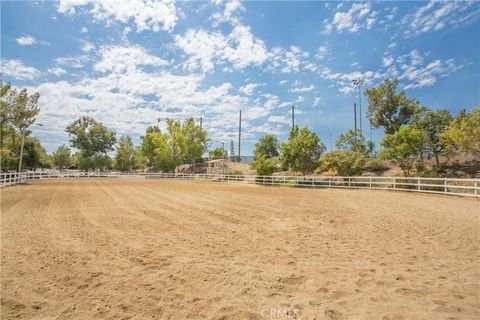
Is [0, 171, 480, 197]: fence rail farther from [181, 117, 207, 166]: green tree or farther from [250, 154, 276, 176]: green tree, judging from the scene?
[181, 117, 207, 166]: green tree

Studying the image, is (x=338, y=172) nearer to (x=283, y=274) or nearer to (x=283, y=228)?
(x=283, y=228)

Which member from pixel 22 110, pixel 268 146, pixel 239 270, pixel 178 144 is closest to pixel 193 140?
pixel 178 144

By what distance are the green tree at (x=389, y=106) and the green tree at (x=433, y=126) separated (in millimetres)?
5011

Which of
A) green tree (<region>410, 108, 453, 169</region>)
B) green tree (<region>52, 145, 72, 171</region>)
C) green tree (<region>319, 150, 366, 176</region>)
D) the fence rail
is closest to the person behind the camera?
the fence rail

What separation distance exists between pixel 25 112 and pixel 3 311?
1467 inches

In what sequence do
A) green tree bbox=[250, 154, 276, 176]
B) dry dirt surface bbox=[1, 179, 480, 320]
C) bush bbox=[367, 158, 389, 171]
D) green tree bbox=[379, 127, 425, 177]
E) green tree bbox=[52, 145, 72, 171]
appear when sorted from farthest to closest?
green tree bbox=[52, 145, 72, 171] < bush bbox=[367, 158, 389, 171] < green tree bbox=[250, 154, 276, 176] < green tree bbox=[379, 127, 425, 177] < dry dirt surface bbox=[1, 179, 480, 320]

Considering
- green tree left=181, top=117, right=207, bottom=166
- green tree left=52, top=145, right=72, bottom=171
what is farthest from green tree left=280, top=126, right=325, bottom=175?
green tree left=52, top=145, right=72, bottom=171

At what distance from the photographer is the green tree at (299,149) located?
1300 inches

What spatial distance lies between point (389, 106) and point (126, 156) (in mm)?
70818

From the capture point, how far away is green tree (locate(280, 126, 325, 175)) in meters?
33.0

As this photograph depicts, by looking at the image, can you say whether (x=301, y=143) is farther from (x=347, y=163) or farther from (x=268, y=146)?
(x=268, y=146)

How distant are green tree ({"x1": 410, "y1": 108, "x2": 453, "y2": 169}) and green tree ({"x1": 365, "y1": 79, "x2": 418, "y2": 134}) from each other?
5.01 m

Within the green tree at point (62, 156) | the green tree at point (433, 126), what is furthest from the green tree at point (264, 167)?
the green tree at point (62, 156)

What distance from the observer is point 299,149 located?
109 ft
